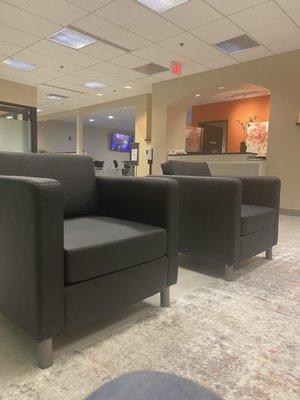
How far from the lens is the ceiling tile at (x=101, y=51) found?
5028 mm

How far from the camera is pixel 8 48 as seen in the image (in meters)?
5.26

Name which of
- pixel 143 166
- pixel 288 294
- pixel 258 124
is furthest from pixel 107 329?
pixel 258 124

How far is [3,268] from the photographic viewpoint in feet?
4.13

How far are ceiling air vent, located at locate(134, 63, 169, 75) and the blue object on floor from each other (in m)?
6.09

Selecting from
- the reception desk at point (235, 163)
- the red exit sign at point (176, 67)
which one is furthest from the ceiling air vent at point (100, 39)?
the reception desk at point (235, 163)

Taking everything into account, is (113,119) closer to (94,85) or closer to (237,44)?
(94,85)

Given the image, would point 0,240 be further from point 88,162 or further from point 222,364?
point 222,364

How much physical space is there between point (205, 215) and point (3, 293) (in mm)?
1318

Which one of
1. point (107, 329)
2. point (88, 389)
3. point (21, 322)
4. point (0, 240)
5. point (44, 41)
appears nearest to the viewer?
point (88, 389)

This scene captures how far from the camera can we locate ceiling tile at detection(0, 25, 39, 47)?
177 inches

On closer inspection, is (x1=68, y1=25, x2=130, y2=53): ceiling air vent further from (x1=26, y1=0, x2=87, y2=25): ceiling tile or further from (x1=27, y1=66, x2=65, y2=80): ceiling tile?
(x1=27, y1=66, x2=65, y2=80): ceiling tile

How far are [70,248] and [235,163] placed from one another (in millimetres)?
4651

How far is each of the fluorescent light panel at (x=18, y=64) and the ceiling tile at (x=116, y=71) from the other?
4.44ft

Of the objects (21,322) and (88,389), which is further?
(21,322)
